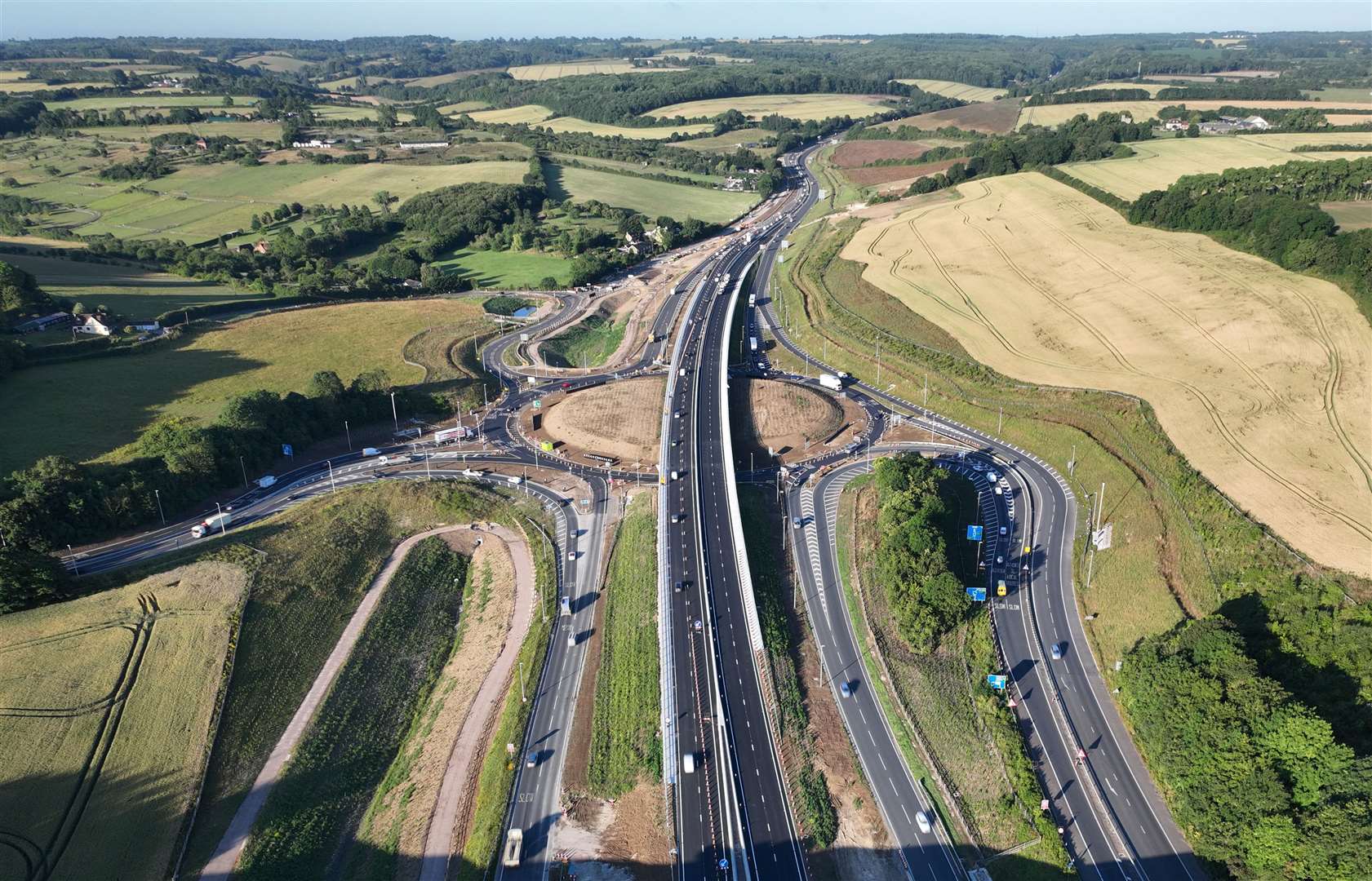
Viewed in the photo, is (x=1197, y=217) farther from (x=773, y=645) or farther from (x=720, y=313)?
(x=773, y=645)

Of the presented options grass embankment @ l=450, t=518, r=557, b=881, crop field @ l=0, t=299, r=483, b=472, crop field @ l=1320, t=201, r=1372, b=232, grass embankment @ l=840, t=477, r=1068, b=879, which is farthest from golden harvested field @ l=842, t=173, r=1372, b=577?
crop field @ l=0, t=299, r=483, b=472

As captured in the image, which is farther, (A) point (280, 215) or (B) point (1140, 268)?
(A) point (280, 215)

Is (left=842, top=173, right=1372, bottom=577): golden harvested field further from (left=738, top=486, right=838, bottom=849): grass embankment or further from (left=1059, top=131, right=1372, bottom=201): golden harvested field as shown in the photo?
(left=738, top=486, right=838, bottom=849): grass embankment

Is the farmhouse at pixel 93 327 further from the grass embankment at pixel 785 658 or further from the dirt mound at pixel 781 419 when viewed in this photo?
the grass embankment at pixel 785 658

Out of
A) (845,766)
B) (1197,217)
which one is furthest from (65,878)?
(1197,217)

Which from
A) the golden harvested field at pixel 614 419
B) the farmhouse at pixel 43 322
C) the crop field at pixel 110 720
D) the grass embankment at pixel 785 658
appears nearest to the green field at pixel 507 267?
the golden harvested field at pixel 614 419

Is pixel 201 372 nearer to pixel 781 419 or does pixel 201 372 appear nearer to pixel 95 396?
pixel 95 396
